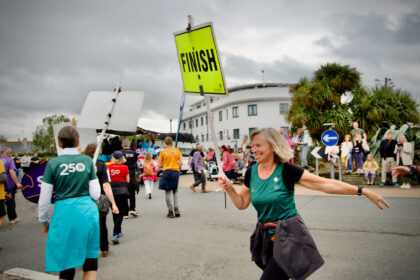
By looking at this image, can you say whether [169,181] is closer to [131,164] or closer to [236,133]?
[131,164]

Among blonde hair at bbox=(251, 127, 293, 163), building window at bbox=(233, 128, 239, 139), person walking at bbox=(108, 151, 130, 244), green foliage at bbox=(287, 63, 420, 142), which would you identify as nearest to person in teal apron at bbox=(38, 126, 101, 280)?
blonde hair at bbox=(251, 127, 293, 163)

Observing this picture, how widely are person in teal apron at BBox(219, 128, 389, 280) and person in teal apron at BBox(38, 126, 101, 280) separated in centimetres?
145

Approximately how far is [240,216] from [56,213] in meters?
5.07

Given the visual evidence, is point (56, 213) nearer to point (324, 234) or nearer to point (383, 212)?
point (324, 234)

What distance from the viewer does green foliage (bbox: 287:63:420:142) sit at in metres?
15.2

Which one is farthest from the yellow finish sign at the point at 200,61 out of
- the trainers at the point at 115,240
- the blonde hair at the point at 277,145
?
the trainers at the point at 115,240

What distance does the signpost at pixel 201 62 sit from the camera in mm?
2951

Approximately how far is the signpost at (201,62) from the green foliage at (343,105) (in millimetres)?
13819

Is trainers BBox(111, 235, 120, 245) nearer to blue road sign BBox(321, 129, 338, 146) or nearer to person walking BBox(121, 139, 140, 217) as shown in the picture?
person walking BBox(121, 139, 140, 217)

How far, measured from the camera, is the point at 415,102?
15445mm

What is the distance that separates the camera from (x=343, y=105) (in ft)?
53.9

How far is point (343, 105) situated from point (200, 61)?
15391 mm

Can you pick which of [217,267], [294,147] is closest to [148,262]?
[217,267]

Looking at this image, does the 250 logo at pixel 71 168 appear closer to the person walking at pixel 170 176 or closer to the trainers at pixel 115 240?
the trainers at pixel 115 240
